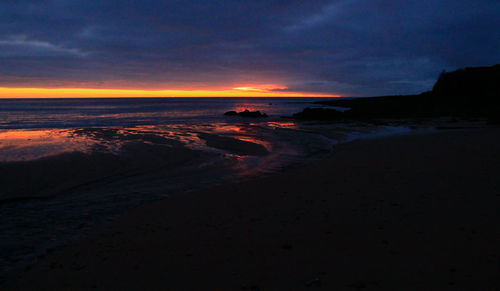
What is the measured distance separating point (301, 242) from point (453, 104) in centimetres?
5532

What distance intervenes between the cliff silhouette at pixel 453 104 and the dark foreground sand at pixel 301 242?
29.2m

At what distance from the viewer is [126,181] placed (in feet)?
32.2

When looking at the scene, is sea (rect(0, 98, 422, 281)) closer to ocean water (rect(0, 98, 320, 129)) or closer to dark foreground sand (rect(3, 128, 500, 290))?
dark foreground sand (rect(3, 128, 500, 290))

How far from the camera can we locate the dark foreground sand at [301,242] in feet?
12.6

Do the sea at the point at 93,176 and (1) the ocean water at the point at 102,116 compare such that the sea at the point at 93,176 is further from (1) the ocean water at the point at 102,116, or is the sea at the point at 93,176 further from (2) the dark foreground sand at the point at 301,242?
(1) the ocean water at the point at 102,116

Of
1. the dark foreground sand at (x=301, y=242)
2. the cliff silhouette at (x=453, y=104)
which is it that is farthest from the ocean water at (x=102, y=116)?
the dark foreground sand at (x=301, y=242)

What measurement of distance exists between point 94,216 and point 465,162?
40.8 ft

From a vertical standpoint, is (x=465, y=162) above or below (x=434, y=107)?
below

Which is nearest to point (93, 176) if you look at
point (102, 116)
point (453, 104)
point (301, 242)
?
point (301, 242)

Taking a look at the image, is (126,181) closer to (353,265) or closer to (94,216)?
(94,216)

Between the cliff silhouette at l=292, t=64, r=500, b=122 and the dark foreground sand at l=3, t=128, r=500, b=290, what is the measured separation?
29.2 meters

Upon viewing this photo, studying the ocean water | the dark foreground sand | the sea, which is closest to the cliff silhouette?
the ocean water

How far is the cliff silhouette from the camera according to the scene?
40812 millimetres

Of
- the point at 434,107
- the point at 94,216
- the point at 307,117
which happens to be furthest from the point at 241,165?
the point at 434,107
